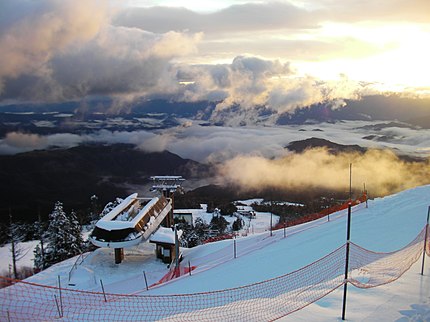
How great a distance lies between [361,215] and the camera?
2034cm

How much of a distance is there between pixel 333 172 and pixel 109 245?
7122 inches

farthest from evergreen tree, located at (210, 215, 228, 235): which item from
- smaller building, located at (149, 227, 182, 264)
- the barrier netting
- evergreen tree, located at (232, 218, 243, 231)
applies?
the barrier netting

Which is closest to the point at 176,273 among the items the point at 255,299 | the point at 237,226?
the point at 255,299

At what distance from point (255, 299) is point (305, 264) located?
5.44 metres

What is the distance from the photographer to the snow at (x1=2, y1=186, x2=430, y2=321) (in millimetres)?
8086

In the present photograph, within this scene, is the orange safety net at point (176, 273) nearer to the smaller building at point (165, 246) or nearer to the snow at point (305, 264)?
the snow at point (305, 264)

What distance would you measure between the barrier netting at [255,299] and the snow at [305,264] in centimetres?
56

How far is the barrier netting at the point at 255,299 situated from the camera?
9102mm

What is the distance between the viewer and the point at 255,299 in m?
10.3

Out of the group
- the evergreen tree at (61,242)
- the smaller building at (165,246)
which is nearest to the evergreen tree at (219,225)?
the evergreen tree at (61,242)

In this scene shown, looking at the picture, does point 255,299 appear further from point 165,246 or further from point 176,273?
point 165,246

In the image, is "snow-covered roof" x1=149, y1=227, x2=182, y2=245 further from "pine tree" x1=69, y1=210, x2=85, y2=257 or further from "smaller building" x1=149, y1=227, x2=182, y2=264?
"pine tree" x1=69, y1=210, x2=85, y2=257

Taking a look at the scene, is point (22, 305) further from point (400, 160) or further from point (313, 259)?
point (400, 160)

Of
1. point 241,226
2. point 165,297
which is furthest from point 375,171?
point 165,297
